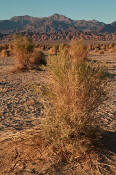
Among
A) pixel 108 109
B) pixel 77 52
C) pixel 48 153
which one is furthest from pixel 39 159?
pixel 77 52

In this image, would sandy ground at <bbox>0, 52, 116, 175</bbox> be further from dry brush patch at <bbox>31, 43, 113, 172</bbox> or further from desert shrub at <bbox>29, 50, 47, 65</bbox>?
desert shrub at <bbox>29, 50, 47, 65</bbox>

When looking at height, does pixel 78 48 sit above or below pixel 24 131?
above

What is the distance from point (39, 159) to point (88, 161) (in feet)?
2.26

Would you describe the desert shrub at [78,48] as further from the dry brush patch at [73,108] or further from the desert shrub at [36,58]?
the dry brush patch at [73,108]

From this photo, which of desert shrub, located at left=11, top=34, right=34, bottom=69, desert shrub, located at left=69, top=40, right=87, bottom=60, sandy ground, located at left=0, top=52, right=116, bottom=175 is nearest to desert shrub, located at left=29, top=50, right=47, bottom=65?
desert shrub, located at left=11, top=34, right=34, bottom=69

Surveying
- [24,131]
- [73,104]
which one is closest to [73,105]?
[73,104]

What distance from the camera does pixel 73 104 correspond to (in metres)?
3.02

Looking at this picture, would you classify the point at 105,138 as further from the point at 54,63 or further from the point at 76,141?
the point at 54,63

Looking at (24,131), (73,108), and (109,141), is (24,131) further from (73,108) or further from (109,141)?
(109,141)

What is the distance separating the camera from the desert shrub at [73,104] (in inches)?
118

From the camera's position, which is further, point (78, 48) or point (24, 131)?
point (78, 48)

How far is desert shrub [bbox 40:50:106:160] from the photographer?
3008 mm

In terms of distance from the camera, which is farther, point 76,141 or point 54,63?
point 54,63

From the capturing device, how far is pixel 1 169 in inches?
113
